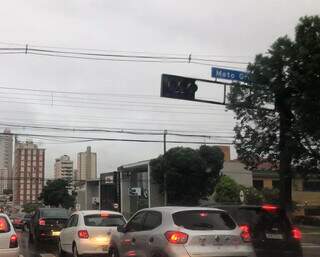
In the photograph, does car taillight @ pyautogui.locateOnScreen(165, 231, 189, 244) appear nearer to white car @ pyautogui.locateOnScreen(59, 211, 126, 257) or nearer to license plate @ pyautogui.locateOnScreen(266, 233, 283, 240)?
license plate @ pyautogui.locateOnScreen(266, 233, 283, 240)

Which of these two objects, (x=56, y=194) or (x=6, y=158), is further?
(x=56, y=194)

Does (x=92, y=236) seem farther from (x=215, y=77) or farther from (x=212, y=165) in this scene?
(x=212, y=165)

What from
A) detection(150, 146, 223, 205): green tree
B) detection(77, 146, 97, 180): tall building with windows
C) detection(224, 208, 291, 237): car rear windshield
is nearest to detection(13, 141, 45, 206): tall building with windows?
detection(77, 146, 97, 180): tall building with windows

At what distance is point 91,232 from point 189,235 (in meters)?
6.01

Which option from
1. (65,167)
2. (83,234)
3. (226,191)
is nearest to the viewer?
(83,234)

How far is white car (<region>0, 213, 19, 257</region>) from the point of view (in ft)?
43.9

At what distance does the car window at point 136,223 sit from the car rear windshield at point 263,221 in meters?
2.19

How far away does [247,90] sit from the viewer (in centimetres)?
2550

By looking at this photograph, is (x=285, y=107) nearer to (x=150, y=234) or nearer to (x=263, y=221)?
(x=263, y=221)

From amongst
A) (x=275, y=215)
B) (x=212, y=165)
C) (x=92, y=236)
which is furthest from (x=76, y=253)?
(x=212, y=165)

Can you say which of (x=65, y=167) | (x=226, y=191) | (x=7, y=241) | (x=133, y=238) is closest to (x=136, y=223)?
(x=133, y=238)

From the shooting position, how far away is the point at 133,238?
12500 millimetres

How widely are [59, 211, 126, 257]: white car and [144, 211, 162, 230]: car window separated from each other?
13.2 feet

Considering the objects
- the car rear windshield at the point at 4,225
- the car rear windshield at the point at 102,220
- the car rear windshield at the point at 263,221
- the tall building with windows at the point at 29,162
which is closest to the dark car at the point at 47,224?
the car rear windshield at the point at 102,220
